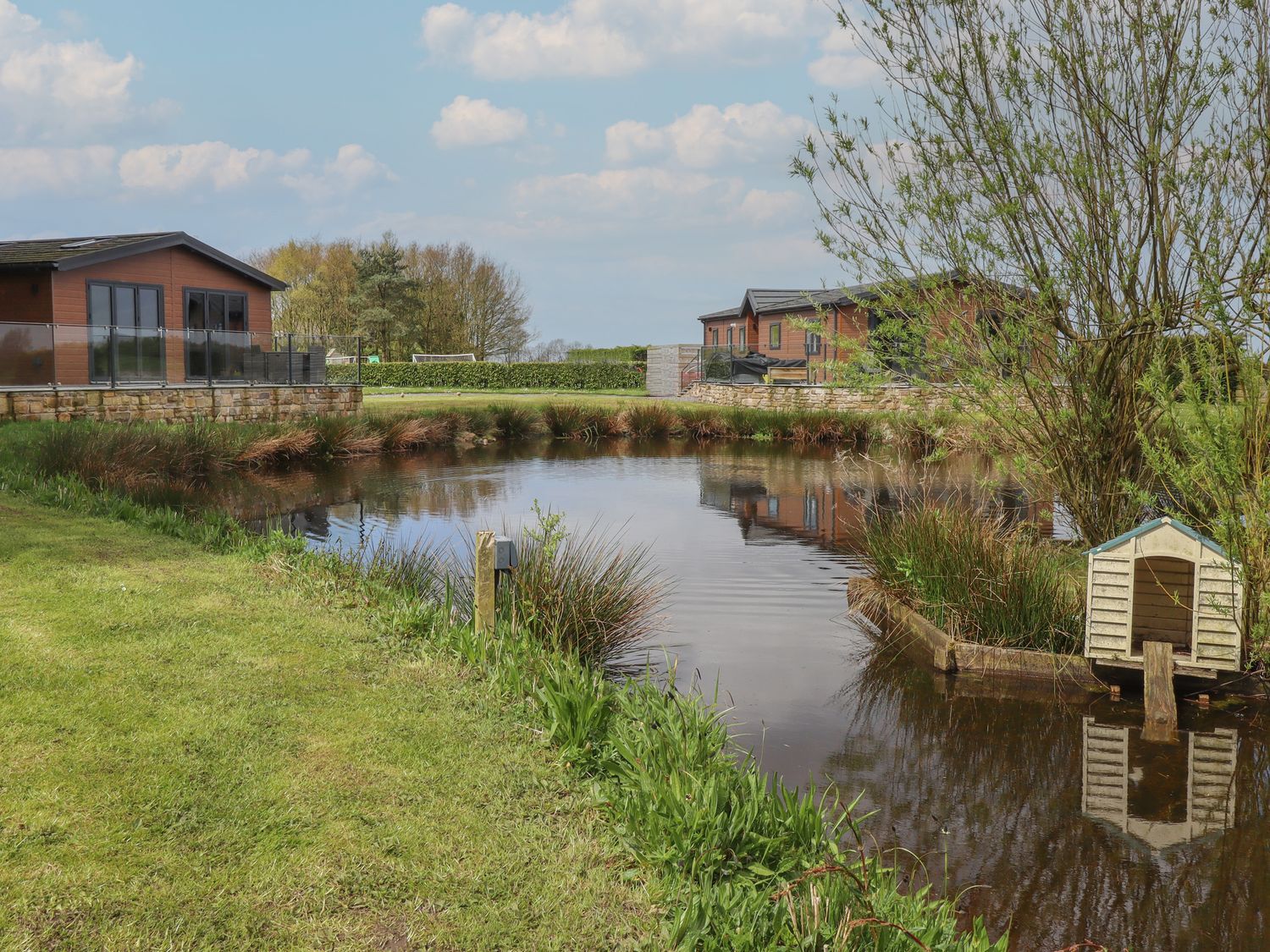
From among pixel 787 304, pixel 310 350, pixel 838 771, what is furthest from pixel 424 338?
pixel 838 771

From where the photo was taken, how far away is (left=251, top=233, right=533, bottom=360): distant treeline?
48.8 metres

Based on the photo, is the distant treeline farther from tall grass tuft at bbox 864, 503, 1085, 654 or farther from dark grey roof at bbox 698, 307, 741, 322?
tall grass tuft at bbox 864, 503, 1085, 654

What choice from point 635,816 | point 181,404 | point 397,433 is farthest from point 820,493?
point 635,816

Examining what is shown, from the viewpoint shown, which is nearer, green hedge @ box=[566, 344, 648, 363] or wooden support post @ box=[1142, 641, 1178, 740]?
wooden support post @ box=[1142, 641, 1178, 740]

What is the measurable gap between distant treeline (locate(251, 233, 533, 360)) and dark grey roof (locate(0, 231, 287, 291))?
21368 millimetres

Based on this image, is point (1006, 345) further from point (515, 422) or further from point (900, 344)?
point (515, 422)

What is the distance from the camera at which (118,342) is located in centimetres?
2012

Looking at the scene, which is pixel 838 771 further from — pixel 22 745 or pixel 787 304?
pixel 787 304

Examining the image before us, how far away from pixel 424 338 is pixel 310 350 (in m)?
26.0

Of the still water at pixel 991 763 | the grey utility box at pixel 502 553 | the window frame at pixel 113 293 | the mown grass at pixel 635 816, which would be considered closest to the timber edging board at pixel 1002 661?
the still water at pixel 991 763

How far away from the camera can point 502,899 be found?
3.46m

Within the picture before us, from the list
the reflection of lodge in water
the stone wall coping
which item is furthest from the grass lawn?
the stone wall coping

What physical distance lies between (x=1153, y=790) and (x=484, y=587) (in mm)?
3744

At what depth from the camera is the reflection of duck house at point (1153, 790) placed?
524 cm
